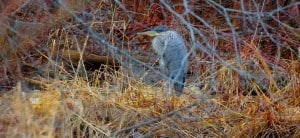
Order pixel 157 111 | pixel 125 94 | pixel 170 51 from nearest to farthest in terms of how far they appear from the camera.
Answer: pixel 157 111 → pixel 125 94 → pixel 170 51

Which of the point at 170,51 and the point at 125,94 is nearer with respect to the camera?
the point at 125,94

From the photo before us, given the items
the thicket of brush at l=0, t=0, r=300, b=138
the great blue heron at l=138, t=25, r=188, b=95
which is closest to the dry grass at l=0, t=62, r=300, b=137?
the thicket of brush at l=0, t=0, r=300, b=138

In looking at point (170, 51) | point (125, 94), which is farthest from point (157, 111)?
point (170, 51)

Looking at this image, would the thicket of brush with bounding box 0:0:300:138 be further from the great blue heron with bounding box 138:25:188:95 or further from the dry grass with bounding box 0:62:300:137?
the great blue heron with bounding box 138:25:188:95

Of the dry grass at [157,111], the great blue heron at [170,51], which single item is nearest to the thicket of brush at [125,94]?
the dry grass at [157,111]

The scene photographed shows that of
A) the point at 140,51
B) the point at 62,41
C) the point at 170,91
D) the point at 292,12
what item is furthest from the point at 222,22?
the point at 170,91

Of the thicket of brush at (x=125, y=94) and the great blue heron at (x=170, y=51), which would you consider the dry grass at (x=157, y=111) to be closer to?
the thicket of brush at (x=125, y=94)

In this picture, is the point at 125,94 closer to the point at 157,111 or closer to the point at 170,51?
the point at 157,111

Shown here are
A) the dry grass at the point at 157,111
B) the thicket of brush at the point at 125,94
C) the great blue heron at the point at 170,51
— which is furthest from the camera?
the great blue heron at the point at 170,51

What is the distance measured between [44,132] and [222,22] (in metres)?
4.49

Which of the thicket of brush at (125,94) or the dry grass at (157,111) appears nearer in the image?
the thicket of brush at (125,94)

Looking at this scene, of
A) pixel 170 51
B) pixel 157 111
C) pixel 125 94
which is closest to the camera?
pixel 157 111

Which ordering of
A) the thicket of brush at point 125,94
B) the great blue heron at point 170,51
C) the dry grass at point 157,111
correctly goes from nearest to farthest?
the thicket of brush at point 125,94 < the dry grass at point 157,111 < the great blue heron at point 170,51

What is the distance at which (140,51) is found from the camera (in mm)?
7043
